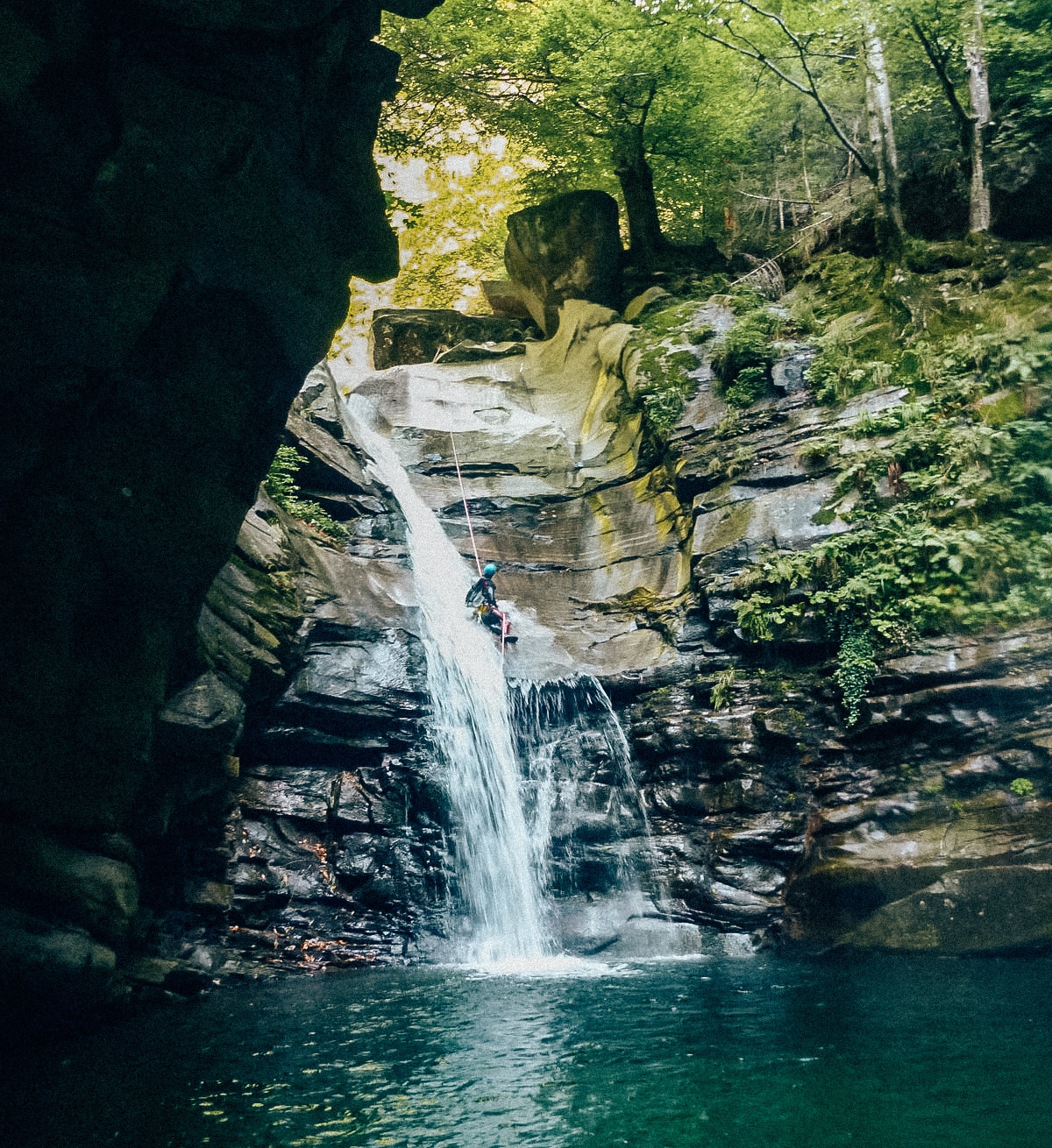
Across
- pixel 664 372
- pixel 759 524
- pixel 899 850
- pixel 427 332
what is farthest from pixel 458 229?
pixel 899 850

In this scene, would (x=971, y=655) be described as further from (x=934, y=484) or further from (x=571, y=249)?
(x=571, y=249)

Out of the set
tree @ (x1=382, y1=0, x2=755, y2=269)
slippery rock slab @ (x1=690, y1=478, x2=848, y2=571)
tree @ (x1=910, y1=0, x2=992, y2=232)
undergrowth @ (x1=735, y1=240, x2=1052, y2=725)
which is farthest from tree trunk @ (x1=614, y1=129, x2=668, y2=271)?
slippery rock slab @ (x1=690, y1=478, x2=848, y2=571)

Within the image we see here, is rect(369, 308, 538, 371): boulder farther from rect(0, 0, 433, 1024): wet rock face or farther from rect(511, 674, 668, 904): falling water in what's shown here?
rect(0, 0, 433, 1024): wet rock face

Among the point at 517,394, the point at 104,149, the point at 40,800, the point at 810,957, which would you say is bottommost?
the point at 810,957

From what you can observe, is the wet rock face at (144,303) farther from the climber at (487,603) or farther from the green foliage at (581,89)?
the green foliage at (581,89)

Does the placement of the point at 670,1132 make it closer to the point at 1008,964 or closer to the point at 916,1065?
the point at 916,1065

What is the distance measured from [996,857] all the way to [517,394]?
45.1 ft

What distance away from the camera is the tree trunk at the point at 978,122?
46.8 ft

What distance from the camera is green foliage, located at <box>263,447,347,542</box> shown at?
42.5 feet

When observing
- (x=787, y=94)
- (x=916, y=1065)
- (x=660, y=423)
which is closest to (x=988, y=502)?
(x=660, y=423)

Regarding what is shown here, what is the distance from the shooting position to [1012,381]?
11.5 m

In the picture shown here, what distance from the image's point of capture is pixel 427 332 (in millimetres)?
22438

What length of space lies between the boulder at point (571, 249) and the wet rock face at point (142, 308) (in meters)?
14.6

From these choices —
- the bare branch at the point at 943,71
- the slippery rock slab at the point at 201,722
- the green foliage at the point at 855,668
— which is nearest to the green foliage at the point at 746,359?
the bare branch at the point at 943,71
